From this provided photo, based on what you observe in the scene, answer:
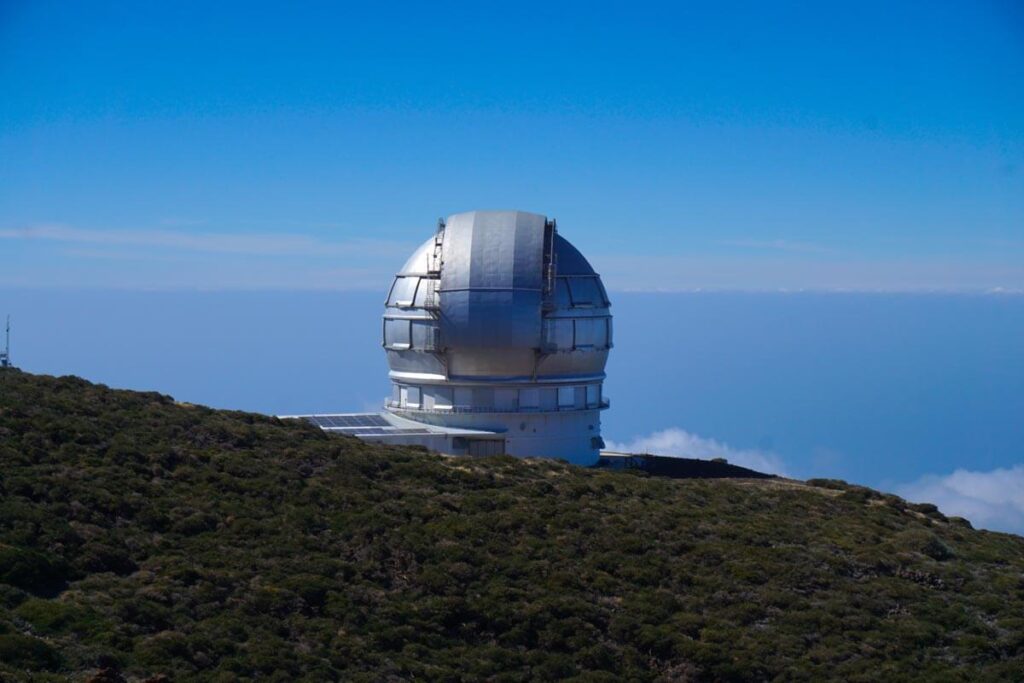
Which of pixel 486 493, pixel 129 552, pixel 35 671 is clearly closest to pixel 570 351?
pixel 486 493

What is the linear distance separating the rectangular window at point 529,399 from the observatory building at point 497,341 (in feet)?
0.10

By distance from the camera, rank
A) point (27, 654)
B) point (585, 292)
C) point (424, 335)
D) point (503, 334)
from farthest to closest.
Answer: point (585, 292), point (424, 335), point (503, 334), point (27, 654)

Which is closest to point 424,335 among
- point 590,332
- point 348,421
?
point 348,421

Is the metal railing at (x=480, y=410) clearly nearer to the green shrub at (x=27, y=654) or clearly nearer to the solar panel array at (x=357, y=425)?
the solar panel array at (x=357, y=425)

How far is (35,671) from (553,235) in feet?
76.3

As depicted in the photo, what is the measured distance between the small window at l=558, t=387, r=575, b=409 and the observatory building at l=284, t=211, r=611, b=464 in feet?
0.10

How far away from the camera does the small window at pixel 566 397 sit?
3800 centimetres

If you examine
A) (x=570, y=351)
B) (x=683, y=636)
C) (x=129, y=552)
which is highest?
(x=570, y=351)

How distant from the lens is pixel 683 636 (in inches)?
955

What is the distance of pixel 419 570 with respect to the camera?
25.2 meters

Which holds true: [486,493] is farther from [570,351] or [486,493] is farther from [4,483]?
[4,483]

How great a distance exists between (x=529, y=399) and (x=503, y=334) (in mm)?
2226

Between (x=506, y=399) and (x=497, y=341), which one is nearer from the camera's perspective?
(x=497, y=341)

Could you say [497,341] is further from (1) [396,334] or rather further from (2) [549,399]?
(1) [396,334]
